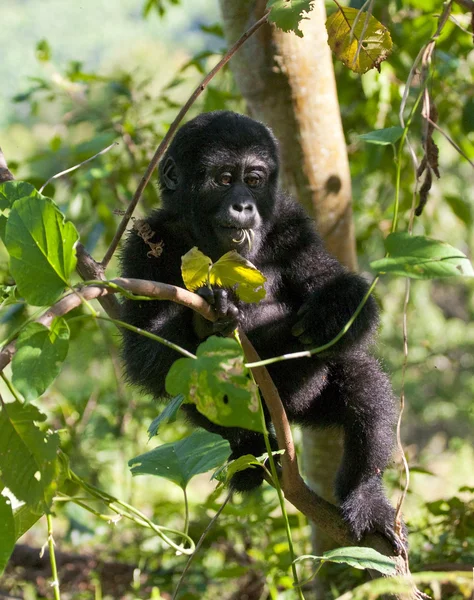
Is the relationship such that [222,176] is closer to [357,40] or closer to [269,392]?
[357,40]

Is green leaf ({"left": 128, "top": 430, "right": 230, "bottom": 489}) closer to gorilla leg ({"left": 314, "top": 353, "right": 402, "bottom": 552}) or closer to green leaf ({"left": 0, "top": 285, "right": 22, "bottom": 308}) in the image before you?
green leaf ({"left": 0, "top": 285, "right": 22, "bottom": 308})

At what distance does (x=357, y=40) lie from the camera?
2242mm

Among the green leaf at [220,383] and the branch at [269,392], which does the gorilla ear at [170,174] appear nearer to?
the branch at [269,392]

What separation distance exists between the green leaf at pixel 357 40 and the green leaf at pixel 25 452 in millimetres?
1467

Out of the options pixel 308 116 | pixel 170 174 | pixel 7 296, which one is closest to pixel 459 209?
pixel 308 116

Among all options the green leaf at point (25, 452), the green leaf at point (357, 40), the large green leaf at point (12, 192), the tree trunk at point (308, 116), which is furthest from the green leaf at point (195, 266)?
the tree trunk at point (308, 116)

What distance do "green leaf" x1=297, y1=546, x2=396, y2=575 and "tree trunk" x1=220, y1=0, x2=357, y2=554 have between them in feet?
5.87

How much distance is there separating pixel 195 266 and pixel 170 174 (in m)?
1.62

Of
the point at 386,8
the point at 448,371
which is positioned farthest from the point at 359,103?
the point at 448,371

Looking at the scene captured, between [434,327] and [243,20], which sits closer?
[243,20]

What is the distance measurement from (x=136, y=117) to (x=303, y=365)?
2.44 m

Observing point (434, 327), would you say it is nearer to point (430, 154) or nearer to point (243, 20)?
point (243, 20)

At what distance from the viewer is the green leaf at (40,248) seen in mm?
1319

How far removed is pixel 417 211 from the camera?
2246 mm
